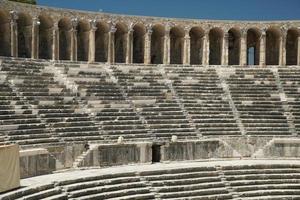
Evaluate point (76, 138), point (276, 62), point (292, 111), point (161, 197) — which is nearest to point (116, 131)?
point (76, 138)

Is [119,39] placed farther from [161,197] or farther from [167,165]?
[161,197]

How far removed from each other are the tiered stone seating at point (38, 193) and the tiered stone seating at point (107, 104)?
6.05 m

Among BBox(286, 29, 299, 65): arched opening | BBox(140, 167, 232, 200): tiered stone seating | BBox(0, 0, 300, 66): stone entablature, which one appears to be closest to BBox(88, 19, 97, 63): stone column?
BBox(0, 0, 300, 66): stone entablature

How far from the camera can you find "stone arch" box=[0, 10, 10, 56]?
28.1 metres

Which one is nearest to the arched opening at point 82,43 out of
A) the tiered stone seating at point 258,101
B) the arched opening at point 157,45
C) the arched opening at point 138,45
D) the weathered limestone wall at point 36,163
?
the arched opening at point 138,45

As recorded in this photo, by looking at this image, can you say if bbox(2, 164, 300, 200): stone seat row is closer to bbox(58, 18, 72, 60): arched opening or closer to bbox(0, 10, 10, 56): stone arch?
bbox(0, 10, 10, 56): stone arch

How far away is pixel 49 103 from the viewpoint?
22516 mm

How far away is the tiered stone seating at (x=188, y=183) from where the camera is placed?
58.6 ft

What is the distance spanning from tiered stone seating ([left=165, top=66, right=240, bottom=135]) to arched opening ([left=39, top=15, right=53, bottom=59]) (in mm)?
7518

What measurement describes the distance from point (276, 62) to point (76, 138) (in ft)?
64.3

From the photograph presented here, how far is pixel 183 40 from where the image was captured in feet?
110

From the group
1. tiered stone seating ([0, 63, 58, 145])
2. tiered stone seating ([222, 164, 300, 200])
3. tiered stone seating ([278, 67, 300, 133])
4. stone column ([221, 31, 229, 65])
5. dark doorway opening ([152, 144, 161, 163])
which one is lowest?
tiered stone seating ([222, 164, 300, 200])

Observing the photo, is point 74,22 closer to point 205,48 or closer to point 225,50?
point 205,48

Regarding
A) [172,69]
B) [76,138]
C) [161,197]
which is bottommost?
[161,197]
